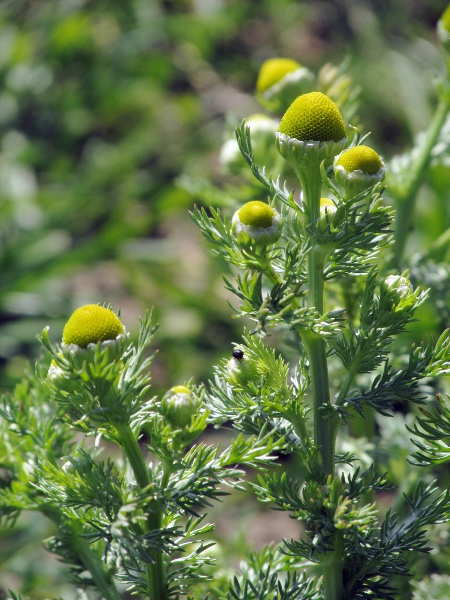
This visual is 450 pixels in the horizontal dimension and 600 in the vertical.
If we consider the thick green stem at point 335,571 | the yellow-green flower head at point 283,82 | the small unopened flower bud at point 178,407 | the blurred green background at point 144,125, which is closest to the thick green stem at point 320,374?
the thick green stem at point 335,571

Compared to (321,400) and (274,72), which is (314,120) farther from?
(274,72)

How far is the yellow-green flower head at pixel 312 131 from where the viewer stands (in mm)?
587

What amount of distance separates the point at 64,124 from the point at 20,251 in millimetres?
769

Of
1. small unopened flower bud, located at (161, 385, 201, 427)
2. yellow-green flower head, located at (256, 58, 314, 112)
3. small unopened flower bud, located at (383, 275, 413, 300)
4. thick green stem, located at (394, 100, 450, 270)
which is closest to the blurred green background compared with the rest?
thick green stem, located at (394, 100, 450, 270)

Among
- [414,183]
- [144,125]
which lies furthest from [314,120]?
[144,125]

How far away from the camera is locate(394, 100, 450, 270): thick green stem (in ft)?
3.24

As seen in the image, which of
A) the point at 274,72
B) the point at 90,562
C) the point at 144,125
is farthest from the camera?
the point at 144,125

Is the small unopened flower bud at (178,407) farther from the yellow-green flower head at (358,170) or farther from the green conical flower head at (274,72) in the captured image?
the green conical flower head at (274,72)

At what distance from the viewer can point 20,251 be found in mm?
2359

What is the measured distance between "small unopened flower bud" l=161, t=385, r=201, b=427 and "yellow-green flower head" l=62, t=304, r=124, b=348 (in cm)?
7

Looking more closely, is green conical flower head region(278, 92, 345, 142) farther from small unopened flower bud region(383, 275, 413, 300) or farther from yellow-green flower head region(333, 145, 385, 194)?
small unopened flower bud region(383, 275, 413, 300)

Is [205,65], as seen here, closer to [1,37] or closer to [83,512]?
[1,37]

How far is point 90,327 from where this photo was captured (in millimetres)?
582

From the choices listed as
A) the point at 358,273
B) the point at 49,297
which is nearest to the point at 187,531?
the point at 358,273
